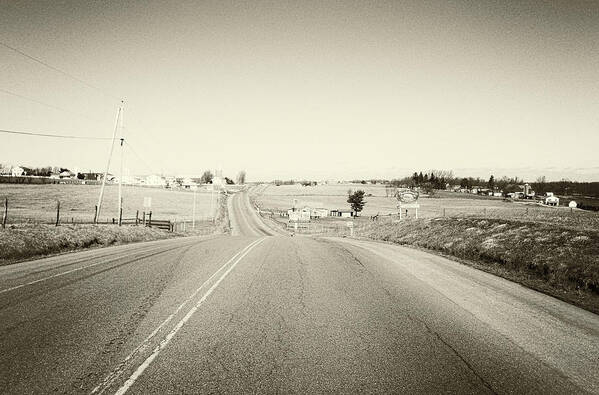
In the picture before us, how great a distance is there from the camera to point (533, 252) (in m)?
14.1

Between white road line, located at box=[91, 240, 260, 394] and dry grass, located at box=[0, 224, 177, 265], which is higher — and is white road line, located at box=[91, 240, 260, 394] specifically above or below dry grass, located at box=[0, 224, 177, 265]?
above

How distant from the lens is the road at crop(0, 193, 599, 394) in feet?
15.3

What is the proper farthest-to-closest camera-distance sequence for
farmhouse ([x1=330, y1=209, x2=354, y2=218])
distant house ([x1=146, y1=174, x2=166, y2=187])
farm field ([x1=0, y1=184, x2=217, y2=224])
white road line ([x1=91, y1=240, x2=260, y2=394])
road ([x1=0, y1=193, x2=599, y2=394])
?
distant house ([x1=146, y1=174, x2=166, y2=187]) < farmhouse ([x1=330, y1=209, x2=354, y2=218]) < farm field ([x1=0, y1=184, x2=217, y2=224]) < road ([x1=0, y1=193, x2=599, y2=394]) < white road line ([x1=91, y1=240, x2=260, y2=394])

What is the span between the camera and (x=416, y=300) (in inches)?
341

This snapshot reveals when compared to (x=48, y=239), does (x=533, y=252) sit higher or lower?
higher

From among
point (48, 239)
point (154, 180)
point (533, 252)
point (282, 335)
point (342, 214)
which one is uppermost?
point (154, 180)

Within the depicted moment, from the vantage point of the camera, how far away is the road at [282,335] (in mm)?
4668

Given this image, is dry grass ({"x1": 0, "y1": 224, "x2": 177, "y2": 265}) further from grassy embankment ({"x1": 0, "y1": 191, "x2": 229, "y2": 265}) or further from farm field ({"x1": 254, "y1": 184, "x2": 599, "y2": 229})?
farm field ({"x1": 254, "y1": 184, "x2": 599, "y2": 229})

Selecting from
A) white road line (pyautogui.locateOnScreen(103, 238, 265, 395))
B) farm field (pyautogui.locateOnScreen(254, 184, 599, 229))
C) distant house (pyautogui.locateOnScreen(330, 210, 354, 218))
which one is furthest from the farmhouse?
white road line (pyautogui.locateOnScreen(103, 238, 265, 395))

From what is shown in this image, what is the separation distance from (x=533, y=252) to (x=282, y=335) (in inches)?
507

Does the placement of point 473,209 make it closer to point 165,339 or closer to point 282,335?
point 282,335

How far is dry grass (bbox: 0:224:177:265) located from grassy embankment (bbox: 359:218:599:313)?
2009 cm

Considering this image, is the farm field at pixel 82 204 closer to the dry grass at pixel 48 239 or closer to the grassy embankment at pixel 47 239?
the dry grass at pixel 48 239

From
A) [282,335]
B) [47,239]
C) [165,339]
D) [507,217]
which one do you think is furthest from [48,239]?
[507,217]
